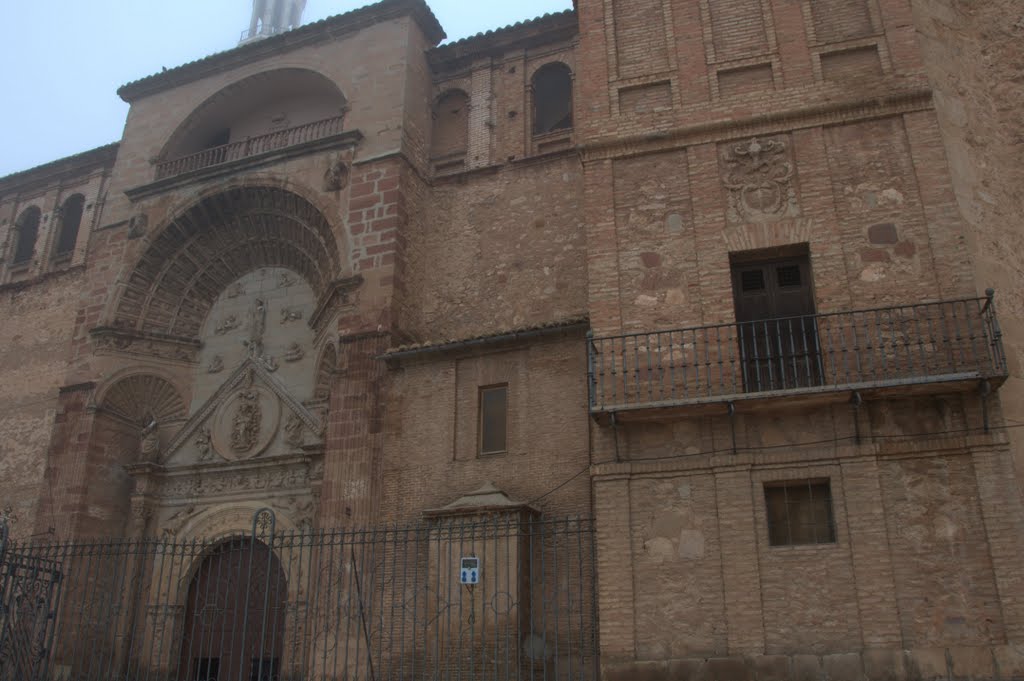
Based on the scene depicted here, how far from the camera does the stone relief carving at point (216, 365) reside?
57.9 ft

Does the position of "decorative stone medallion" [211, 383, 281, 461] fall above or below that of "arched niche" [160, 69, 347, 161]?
below

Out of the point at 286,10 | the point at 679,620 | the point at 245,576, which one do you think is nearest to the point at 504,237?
the point at 245,576

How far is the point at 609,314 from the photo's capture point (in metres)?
10.5

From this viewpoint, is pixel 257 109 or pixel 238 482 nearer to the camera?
pixel 238 482

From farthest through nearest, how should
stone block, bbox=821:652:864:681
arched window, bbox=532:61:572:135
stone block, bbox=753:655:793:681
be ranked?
arched window, bbox=532:61:572:135 < stone block, bbox=753:655:793:681 < stone block, bbox=821:652:864:681

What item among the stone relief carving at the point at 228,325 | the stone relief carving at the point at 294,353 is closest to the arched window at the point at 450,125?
the stone relief carving at the point at 294,353

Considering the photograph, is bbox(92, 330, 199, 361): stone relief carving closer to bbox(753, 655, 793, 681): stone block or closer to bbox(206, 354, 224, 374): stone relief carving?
bbox(206, 354, 224, 374): stone relief carving

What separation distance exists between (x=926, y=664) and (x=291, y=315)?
41.1ft

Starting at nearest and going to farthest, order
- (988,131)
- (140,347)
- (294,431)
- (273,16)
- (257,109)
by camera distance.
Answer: (988,131)
(294,431)
(140,347)
(257,109)
(273,16)

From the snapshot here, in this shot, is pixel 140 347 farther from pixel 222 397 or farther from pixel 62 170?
pixel 62 170

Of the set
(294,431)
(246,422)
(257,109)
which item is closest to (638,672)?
(294,431)

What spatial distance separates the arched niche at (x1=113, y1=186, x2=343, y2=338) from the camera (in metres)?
17.1

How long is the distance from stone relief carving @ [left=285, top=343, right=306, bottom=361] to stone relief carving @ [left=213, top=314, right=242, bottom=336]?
1659mm

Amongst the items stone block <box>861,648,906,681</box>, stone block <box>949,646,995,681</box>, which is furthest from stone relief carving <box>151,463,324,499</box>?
stone block <box>949,646,995,681</box>
